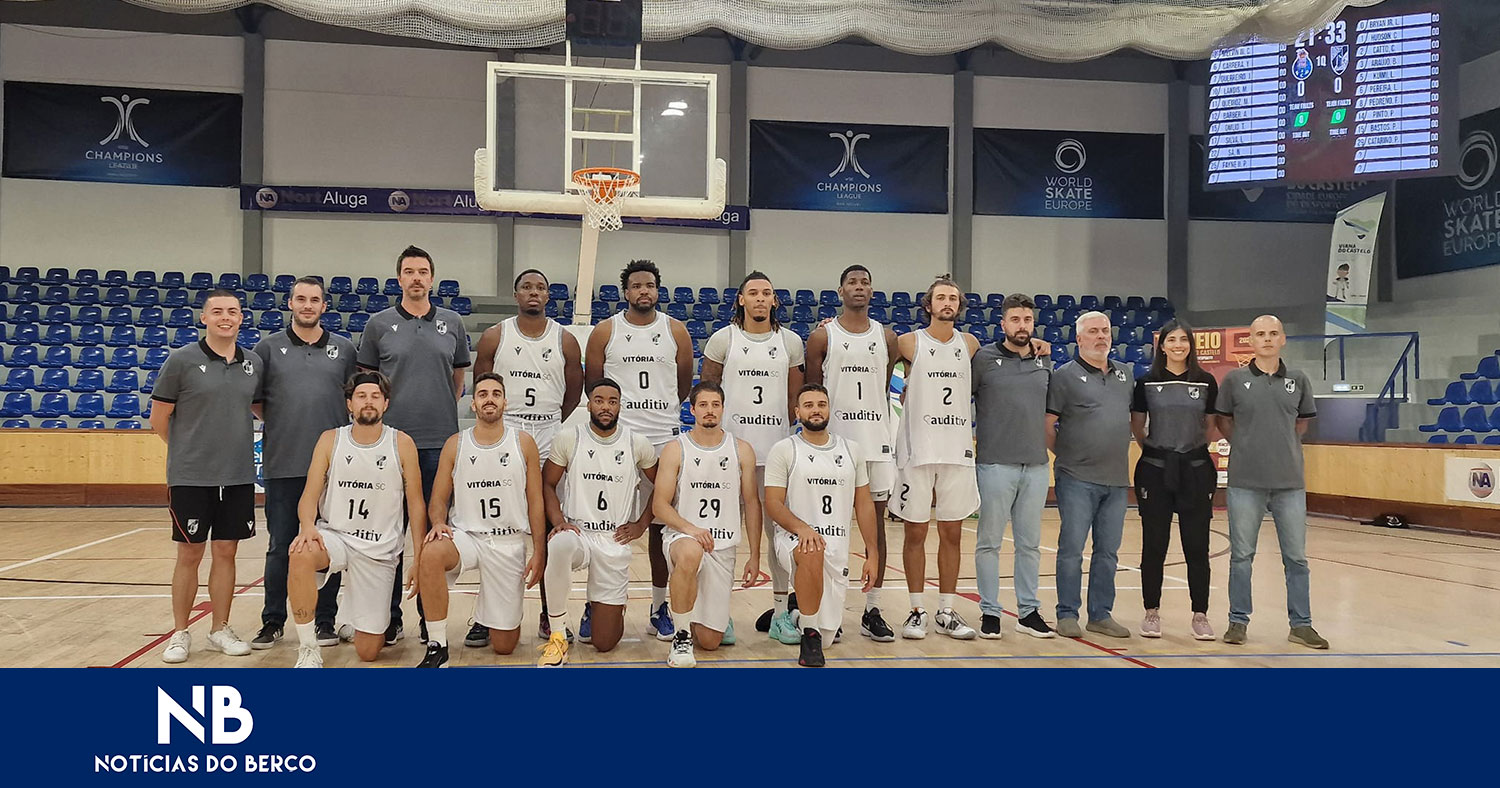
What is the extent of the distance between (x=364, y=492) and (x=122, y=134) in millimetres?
14813

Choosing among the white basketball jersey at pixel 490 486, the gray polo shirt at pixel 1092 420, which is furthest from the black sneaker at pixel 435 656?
the gray polo shirt at pixel 1092 420

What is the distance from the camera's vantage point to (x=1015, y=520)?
5922mm

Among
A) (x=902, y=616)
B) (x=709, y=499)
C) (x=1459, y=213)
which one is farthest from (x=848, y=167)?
(x=709, y=499)

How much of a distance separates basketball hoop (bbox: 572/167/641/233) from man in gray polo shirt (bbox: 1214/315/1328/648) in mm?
5490

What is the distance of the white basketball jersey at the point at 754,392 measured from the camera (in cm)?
587

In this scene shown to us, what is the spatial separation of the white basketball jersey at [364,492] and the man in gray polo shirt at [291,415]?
0.33m

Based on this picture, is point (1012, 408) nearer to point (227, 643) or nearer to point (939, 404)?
point (939, 404)

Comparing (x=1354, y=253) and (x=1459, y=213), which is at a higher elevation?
(x=1459, y=213)

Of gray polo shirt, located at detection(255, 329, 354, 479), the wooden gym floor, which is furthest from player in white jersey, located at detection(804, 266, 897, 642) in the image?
gray polo shirt, located at detection(255, 329, 354, 479)

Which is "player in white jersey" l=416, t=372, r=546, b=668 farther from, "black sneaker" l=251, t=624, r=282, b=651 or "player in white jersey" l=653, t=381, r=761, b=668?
"black sneaker" l=251, t=624, r=282, b=651

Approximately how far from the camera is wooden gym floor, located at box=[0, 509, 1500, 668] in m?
5.32

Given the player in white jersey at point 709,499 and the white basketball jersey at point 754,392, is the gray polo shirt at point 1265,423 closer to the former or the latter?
the white basketball jersey at point 754,392
